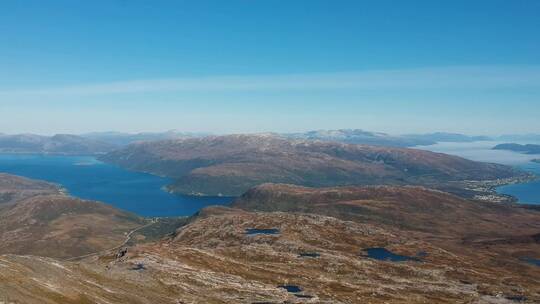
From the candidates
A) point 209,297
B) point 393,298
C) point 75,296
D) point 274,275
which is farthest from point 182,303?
point 393,298

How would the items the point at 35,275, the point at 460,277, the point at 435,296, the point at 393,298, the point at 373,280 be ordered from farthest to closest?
1. the point at 460,277
2. the point at 373,280
3. the point at 435,296
4. the point at 393,298
5. the point at 35,275

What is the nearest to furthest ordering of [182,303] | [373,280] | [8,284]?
1. [8,284]
2. [182,303]
3. [373,280]

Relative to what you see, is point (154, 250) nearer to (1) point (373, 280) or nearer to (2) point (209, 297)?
(2) point (209, 297)

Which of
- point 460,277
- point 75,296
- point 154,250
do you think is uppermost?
point 75,296

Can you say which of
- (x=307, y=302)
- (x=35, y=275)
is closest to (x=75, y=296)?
(x=35, y=275)

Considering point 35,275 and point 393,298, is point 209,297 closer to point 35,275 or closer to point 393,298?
point 35,275

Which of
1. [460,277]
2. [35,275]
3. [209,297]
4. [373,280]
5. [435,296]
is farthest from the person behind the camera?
[460,277]

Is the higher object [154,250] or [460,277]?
[154,250]

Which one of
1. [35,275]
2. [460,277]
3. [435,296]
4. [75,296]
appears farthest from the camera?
[460,277]

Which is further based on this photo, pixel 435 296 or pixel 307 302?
pixel 435 296
